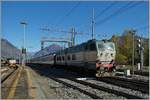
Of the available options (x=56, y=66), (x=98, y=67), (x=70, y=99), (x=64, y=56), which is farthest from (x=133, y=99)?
(x=56, y=66)

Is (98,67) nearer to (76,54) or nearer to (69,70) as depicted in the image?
(76,54)

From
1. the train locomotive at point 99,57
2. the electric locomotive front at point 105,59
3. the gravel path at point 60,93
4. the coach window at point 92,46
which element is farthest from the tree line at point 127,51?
the gravel path at point 60,93

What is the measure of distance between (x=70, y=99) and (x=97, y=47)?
16459 millimetres

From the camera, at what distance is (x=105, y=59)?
105 ft

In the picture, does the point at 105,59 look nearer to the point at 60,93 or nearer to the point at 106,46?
the point at 106,46

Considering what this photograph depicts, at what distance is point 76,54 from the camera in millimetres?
39688

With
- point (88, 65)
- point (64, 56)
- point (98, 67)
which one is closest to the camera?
point (98, 67)

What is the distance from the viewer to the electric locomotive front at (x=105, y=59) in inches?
1227

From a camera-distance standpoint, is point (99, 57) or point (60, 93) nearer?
point (60, 93)

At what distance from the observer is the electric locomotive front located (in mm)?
31161

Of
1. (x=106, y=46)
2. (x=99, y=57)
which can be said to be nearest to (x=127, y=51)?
(x=106, y=46)

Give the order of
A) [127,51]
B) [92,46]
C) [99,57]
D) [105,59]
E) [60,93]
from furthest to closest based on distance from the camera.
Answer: [127,51] → [92,46] → [105,59] → [99,57] → [60,93]

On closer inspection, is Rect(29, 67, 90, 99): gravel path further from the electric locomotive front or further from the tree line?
the tree line

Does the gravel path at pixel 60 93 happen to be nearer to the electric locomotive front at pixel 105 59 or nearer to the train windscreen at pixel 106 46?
the electric locomotive front at pixel 105 59
